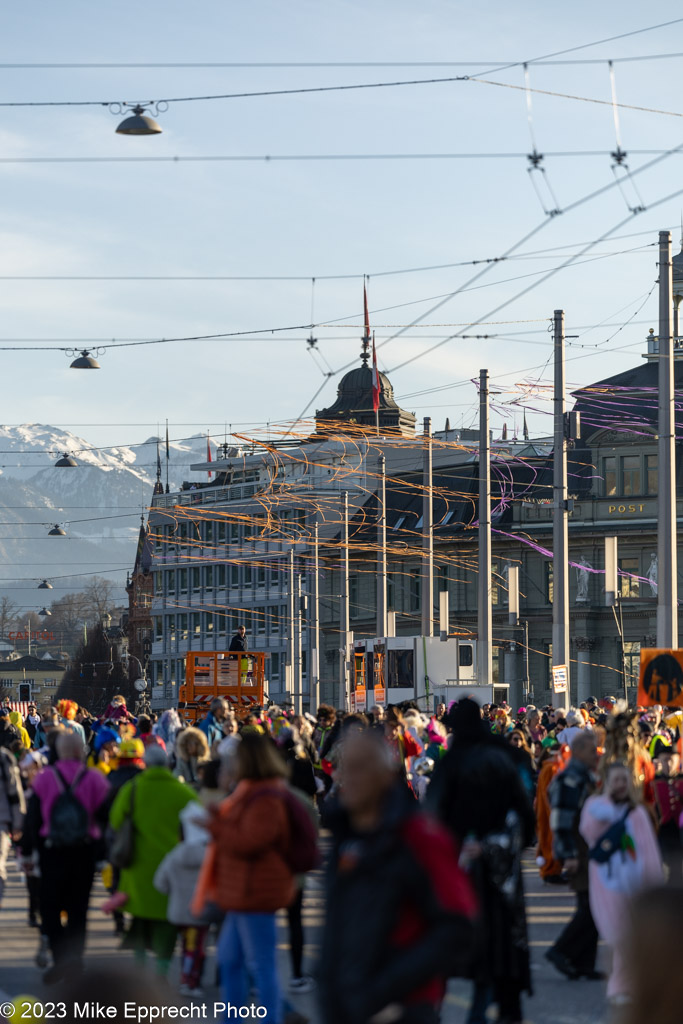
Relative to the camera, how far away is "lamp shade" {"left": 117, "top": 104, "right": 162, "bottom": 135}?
2433cm

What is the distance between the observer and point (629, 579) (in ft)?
295

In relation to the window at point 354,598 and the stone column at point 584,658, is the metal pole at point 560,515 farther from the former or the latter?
the window at point 354,598

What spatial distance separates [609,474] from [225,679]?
148 ft

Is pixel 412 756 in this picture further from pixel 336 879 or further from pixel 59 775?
pixel 336 879

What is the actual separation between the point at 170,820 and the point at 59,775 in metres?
1.52

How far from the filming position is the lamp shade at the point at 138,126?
2433 centimetres

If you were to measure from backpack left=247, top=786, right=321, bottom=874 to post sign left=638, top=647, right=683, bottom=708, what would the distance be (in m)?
Result: 14.5

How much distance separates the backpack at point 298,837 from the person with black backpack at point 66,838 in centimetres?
286

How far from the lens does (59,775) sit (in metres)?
12.0

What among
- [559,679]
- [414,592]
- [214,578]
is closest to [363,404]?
[214,578]

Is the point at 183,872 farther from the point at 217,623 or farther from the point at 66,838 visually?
the point at 217,623

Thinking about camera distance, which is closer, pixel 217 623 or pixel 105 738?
pixel 105 738

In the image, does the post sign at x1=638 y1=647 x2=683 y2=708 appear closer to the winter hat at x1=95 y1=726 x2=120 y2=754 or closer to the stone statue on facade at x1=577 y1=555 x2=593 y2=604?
the winter hat at x1=95 y1=726 x2=120 y2=754

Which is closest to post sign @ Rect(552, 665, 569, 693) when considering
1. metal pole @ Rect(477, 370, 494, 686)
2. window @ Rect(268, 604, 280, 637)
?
metal pole @ Rect(477, 370, 494, 686)
